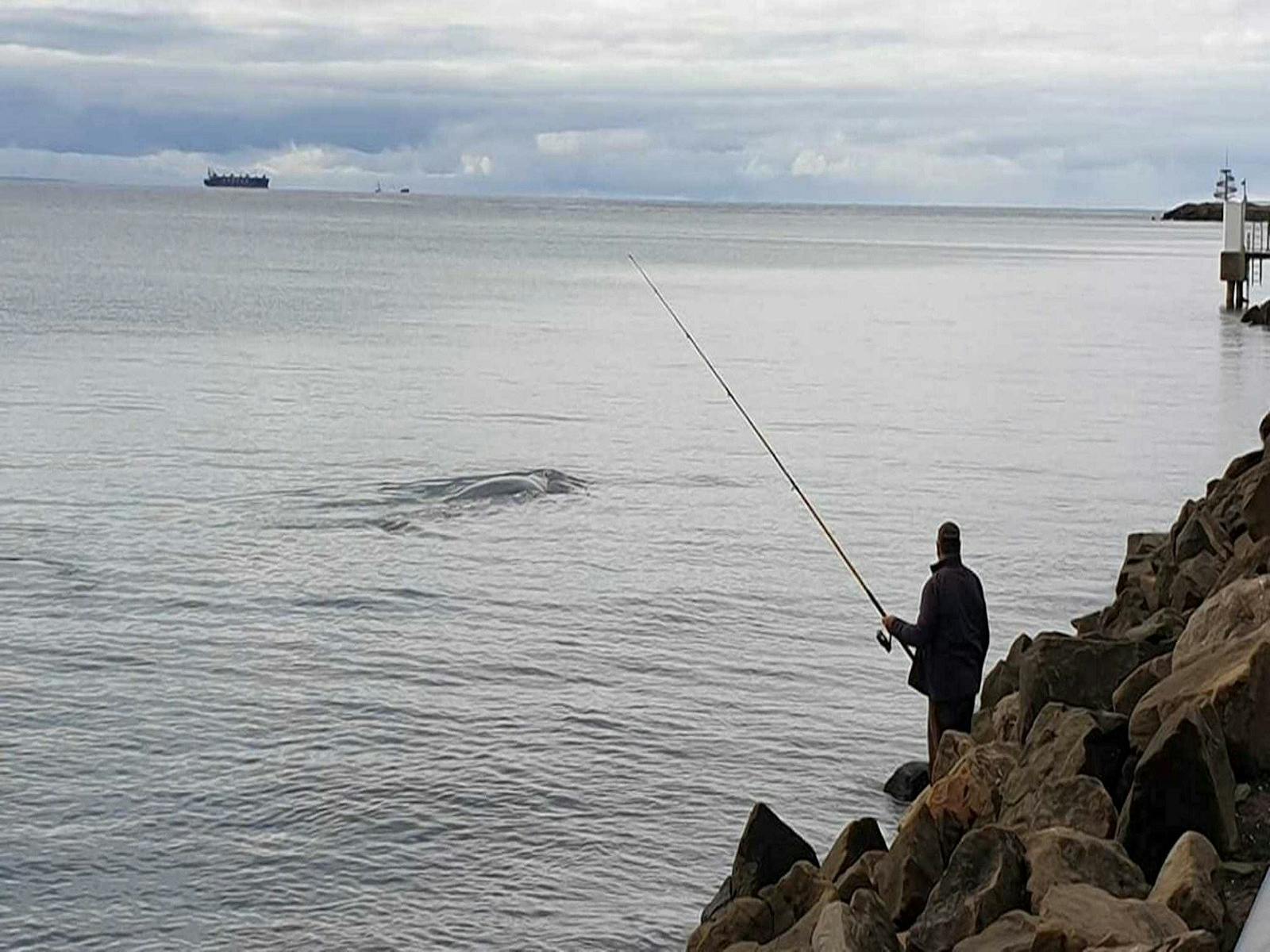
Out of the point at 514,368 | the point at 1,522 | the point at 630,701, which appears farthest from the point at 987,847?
the point at 514,368

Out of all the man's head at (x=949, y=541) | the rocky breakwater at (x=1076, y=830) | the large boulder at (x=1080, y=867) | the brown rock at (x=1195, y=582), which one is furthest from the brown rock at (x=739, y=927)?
the brown rock at (x=1195, y=582)

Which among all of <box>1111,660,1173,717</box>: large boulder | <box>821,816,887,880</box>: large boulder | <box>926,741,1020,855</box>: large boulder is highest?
<box>1111,660,1173,717</box>: large boulder

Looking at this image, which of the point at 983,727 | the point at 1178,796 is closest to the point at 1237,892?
the point at 1178,796

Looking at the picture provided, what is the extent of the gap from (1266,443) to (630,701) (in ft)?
17.1

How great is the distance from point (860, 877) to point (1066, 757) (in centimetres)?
112

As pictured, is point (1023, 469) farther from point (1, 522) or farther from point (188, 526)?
point (1, 522)

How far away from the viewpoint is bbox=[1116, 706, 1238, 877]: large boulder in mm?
7551

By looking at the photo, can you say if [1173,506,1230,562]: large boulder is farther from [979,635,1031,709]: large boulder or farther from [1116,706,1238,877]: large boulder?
[1116,706,1238,877]: large boulder

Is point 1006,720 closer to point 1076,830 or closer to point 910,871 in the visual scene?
point 910,871

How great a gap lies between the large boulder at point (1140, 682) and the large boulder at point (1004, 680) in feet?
6.21

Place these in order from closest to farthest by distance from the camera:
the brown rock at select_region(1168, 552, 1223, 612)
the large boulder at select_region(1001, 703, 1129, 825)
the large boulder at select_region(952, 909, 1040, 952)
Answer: the large boulder at select_region(952, 909, 1040, 952), the large boulder at select_region(1001, 703, 1129, 825), the brown rock at select_region(1168, 552, 1223, 612)

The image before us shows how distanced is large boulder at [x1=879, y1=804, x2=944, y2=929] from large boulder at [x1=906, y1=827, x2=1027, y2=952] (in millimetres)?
336

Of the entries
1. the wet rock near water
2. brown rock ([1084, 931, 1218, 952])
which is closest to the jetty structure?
the wet rock near water

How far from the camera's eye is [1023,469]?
2577 cm
